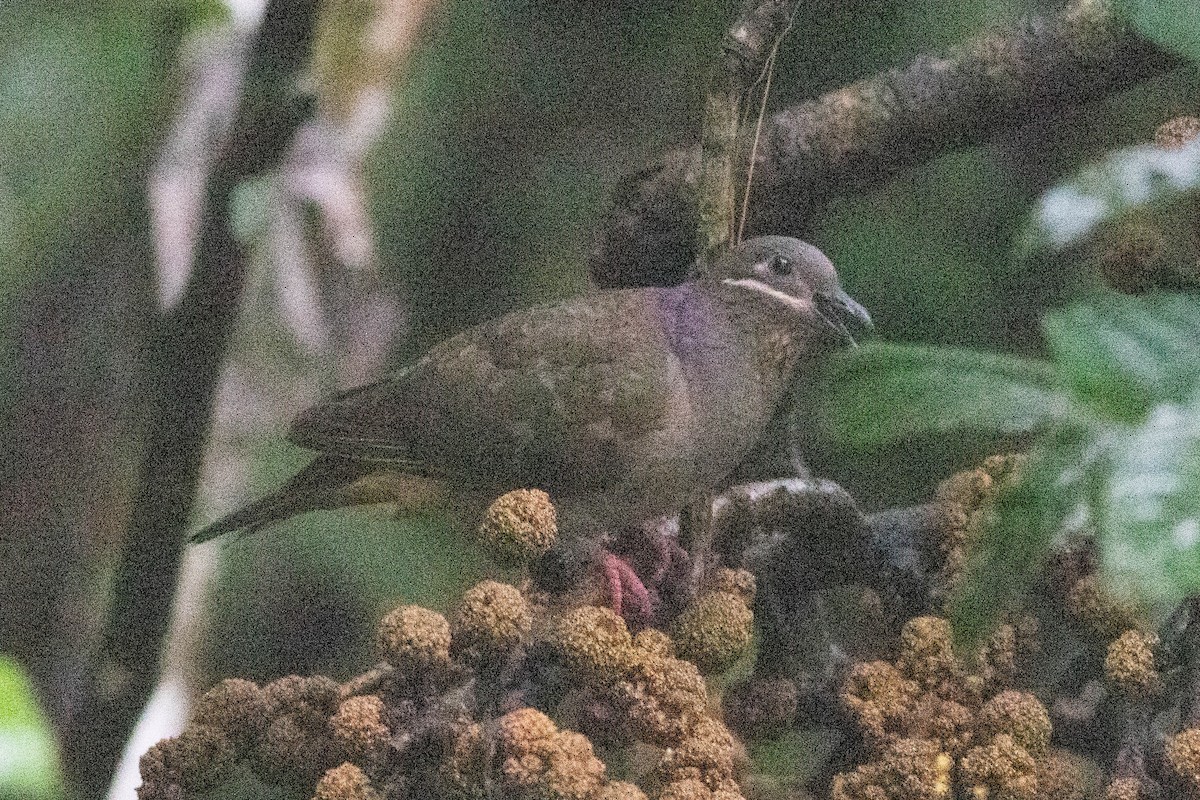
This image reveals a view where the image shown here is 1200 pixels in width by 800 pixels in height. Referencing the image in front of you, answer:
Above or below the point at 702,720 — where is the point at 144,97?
above

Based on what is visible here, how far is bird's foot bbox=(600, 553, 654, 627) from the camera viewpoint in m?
1.25

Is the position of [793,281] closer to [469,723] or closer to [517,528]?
[517,528]

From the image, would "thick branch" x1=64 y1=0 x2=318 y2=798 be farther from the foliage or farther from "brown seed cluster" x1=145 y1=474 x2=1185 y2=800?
the foliage

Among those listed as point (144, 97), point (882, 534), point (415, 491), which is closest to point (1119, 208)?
point (882, 534)

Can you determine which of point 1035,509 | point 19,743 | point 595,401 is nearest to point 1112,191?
point 1035,509

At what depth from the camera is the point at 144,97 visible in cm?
138

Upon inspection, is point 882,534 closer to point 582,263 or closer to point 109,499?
point 582,263

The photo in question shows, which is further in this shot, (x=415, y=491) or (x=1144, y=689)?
(x=415, y=491)

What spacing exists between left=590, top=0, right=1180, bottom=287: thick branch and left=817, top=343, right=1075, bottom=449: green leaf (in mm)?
438

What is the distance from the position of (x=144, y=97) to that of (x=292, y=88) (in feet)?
0.54

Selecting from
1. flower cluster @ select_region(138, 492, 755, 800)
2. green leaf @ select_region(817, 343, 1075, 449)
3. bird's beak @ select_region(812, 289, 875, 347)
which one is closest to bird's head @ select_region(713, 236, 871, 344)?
bird's beak @ select_region(812, 289, 875, 347)

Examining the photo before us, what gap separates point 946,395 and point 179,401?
91 cm

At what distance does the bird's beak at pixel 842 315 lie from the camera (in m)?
1.36

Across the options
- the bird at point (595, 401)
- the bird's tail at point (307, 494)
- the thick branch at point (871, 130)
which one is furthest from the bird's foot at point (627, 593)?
the thick branch at point (871, 130)
